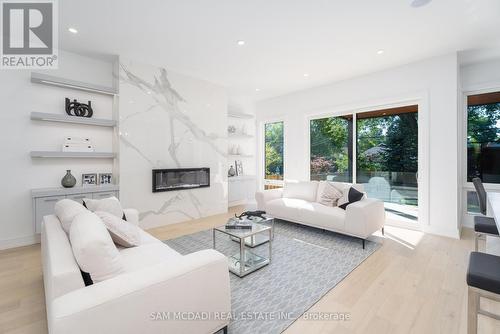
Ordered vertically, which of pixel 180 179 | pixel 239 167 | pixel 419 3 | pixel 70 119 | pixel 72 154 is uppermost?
pixel 419 3

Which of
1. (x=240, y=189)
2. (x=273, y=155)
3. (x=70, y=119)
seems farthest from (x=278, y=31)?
(x=240, y=189)

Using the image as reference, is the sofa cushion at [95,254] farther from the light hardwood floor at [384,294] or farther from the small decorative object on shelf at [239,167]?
the small decorative object on shelf at [239,167]

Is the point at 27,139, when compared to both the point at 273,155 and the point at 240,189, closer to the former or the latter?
the point at 240,189

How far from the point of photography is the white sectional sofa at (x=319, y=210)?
316cm

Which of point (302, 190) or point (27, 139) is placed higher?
point (27, 139)

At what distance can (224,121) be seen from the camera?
17.3ft

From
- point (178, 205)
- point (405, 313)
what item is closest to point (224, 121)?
point (178, 205)

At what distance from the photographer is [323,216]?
352 centimetres

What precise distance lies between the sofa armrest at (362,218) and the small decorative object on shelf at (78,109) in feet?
14.1

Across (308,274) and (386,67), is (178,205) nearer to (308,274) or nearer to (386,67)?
(308,274)

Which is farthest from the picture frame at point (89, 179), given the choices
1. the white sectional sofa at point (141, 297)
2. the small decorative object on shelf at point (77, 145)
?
the white sectional sofa at point (141, 297)

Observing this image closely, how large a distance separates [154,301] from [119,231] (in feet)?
3.26

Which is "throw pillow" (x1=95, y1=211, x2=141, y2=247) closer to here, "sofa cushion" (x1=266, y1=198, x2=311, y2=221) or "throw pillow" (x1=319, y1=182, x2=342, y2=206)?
"sofa cushion" (x1=266, y1=198, x2=311, y2=221)

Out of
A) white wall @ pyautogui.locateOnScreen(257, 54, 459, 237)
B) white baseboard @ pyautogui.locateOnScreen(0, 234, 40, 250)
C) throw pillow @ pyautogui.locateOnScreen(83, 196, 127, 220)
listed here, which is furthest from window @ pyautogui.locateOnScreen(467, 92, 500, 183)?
white baseboard @ pyautogui.locateOnScreen(0, 234, 40, 250)
